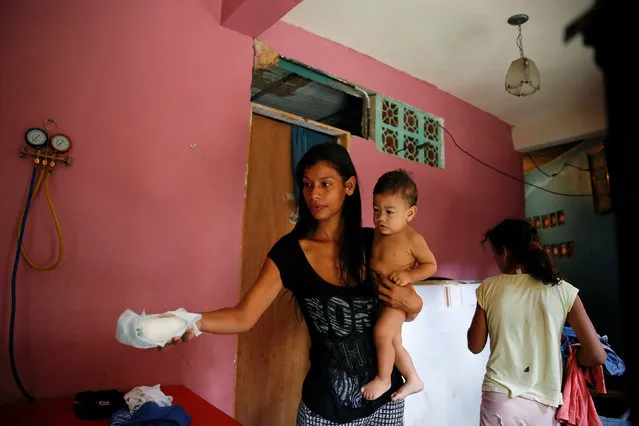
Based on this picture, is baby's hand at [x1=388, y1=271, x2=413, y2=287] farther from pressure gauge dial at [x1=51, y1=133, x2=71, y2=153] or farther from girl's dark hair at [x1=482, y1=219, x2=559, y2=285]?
pressure gauge dial at [x1=51, y1=133, x2=71, y2=153]

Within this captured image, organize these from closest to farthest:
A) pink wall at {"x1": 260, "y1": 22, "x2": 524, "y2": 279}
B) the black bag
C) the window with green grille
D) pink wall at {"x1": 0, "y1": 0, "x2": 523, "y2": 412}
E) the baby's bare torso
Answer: the black bag → the baby's bare torso → pink wall at {"x1": 0, "y1": 0, "x2": 523, "y2": 412} → pink wall at {"x1": 260, "y1": 22, "x2": 524, "y2": 279} → the window with green grille

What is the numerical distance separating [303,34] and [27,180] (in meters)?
2.16

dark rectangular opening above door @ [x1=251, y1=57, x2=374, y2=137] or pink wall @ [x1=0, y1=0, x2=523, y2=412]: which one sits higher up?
dark rectangular opening above door @ [x1=251, y1=57, x2=374, y2=137]

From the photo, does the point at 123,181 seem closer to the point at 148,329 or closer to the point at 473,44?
the point at 148,329

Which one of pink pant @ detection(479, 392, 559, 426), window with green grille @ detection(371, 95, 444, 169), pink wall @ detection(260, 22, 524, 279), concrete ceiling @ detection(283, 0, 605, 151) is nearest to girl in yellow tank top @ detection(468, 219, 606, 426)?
pink pant @ detection(479, 392, 559, 426)

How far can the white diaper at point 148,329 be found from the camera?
1075mm

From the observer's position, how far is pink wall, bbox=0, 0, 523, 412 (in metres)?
1.91

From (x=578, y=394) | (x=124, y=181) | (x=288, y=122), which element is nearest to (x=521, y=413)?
(x=578, y=394)

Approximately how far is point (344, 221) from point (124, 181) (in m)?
1.24

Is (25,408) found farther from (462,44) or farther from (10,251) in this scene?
(462,44)

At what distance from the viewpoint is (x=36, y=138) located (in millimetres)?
1927

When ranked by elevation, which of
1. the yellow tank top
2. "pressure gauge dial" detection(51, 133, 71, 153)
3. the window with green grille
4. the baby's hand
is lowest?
the yellow tank top

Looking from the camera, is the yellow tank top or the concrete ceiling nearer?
the yellow tank top

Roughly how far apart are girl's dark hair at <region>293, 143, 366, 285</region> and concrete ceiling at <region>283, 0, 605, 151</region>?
1.80 meters
